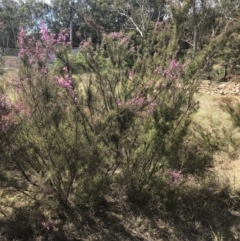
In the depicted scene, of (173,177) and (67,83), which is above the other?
(67,83)

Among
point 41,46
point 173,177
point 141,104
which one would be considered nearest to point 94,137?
point 141,104

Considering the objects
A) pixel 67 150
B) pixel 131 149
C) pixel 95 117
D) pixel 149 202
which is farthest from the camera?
pixel 149 202

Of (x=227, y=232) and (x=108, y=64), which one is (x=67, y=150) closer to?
(x=108, y=64)

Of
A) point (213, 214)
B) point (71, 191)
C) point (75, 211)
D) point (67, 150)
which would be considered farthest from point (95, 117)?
point (213, 214)

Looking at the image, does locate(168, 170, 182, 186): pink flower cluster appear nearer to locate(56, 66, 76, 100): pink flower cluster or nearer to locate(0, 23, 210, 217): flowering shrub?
locate(0, 23, 210, 217): flowering shrub

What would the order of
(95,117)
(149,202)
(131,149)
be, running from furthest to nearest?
(149,202) → (131,149) → (95,117)

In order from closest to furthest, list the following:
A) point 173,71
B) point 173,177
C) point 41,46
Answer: point 173,71 → point 173,177 → point 41,46

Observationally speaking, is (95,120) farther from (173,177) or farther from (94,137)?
(173,177)

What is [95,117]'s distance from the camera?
3912mm

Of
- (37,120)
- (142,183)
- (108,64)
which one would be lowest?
(142,183)

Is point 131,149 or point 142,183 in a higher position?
point 131,149

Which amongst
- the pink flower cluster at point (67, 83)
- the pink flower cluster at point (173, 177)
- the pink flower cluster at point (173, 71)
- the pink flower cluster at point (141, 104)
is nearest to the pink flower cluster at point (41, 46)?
the pink flower cluster at point (67, 83)

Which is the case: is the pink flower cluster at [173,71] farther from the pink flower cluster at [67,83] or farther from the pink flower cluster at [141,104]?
the pink flower cluster at [67,83]

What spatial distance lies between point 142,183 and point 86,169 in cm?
92
